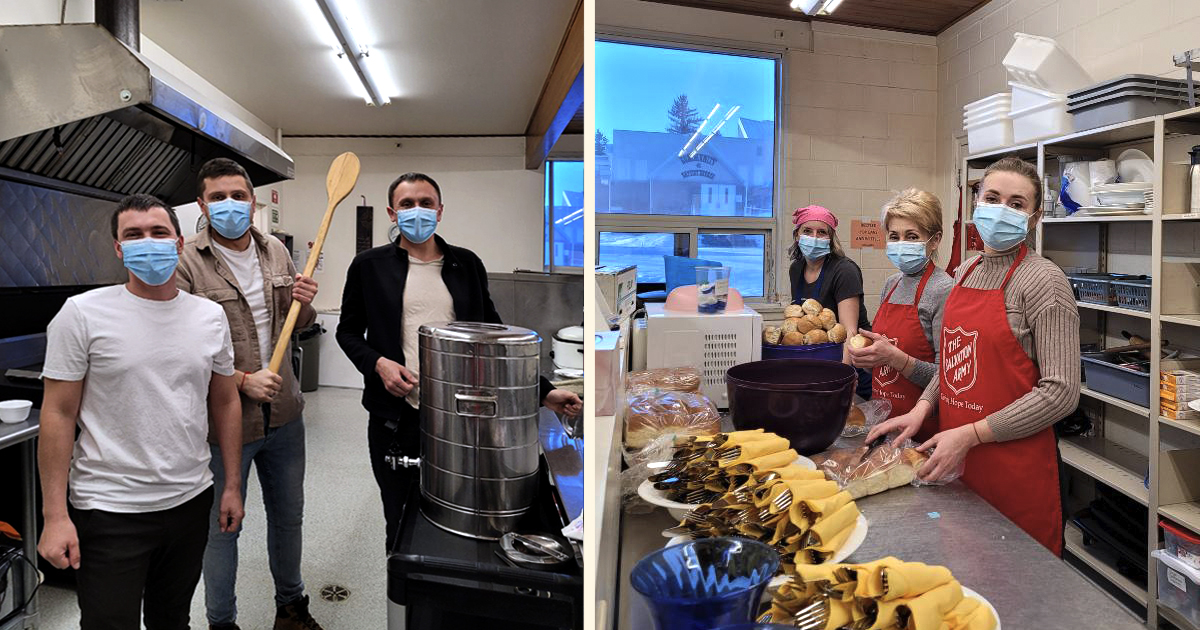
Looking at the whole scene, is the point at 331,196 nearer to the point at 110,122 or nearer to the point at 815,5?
the point at 110,122

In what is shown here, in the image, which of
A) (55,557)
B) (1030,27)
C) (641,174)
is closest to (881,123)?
(1030,27)

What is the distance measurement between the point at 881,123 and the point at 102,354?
15.0 feet

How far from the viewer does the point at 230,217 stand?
26.5 inches

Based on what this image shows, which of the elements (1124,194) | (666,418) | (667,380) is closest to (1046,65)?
(1124,194)

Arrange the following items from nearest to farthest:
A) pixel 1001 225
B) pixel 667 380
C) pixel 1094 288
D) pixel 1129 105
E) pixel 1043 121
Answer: pixel 667 380, pixel 1001 225, pixel 1129 105, pixel 1094 288, pixel 1043 121

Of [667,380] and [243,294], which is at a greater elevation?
[243,294]

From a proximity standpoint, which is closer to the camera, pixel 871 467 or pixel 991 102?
pixel 871 467

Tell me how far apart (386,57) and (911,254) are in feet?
5.14

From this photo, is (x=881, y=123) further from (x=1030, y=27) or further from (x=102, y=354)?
(x=102, y=354)

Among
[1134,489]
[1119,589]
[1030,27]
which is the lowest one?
[1119,589]

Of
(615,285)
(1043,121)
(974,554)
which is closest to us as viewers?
(974,554)

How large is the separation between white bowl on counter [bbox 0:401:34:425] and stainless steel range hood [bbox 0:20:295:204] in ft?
0.70

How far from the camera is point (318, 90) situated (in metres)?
0.73

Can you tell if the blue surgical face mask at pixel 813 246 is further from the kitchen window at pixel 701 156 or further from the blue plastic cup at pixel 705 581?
the kitchen window at pixel 701 156
